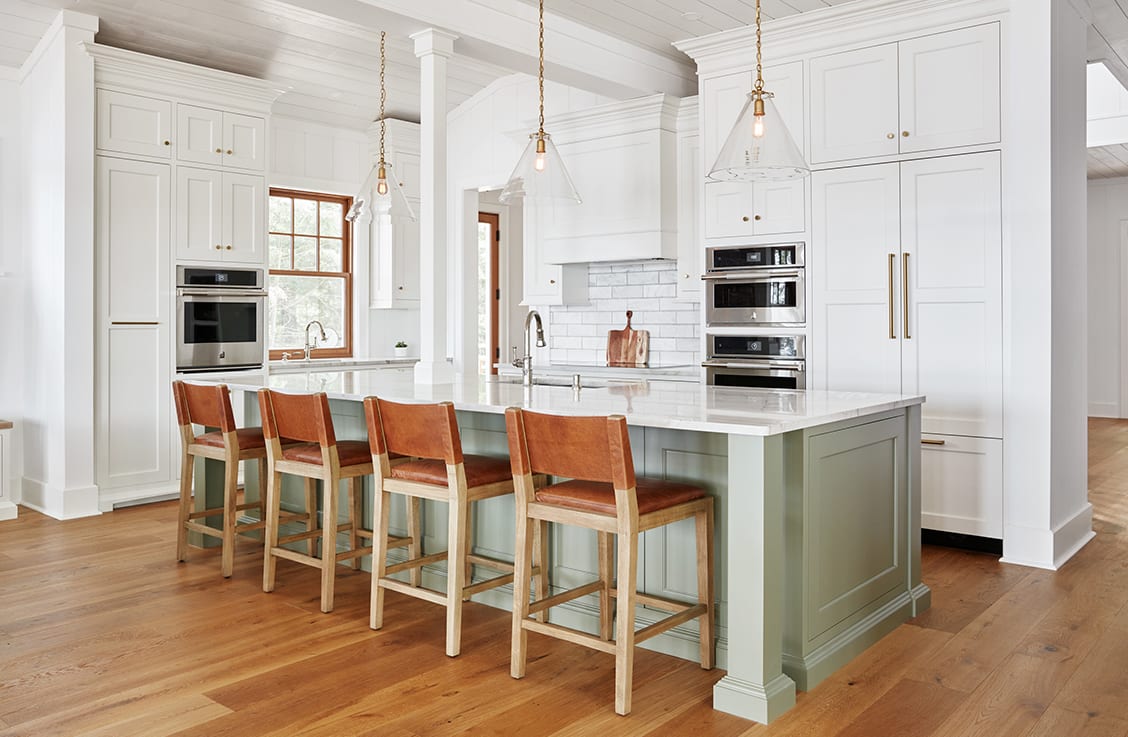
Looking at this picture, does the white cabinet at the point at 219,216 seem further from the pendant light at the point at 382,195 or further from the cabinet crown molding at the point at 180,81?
the pendant light at the point at 382,195

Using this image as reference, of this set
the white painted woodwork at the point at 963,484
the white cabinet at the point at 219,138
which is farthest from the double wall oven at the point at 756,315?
the white cabinet at the point at 219,138

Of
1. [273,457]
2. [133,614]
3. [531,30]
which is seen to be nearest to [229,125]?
[531,30]

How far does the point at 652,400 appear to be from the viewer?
3.24 metres

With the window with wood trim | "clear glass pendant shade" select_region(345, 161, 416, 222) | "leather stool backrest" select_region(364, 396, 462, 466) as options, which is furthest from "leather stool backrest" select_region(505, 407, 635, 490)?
the window with wood trim

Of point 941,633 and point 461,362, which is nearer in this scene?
point 941,633

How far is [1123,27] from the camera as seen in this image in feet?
16.0

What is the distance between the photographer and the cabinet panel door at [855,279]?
4.63 meters

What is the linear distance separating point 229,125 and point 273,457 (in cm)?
311

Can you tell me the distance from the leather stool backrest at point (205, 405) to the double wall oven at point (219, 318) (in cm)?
157

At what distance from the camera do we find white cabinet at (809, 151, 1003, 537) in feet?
14.2

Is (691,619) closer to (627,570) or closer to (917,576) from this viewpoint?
(627,570)

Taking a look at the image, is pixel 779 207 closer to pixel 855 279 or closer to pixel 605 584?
pixel 855 279

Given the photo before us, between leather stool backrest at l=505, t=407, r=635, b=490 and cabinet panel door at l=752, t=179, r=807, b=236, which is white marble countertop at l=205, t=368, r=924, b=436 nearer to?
leather stool backrest at l=505, t=407, r=635, b=490

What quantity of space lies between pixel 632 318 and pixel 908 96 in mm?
2557
